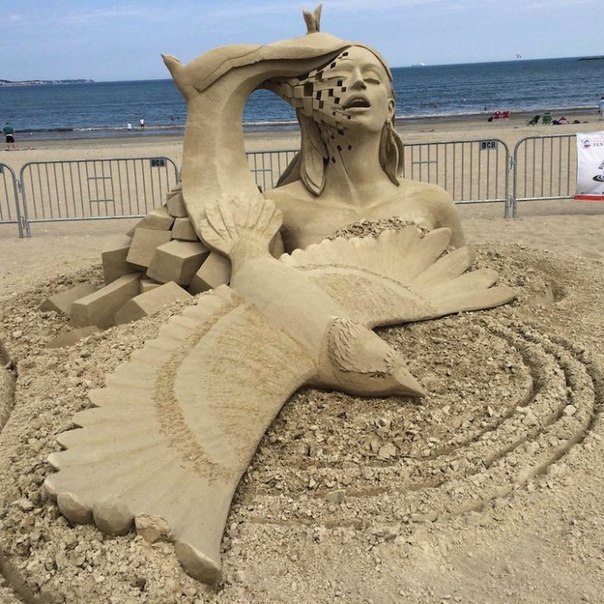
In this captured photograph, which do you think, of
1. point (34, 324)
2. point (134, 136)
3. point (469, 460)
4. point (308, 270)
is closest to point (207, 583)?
point (469, 460)

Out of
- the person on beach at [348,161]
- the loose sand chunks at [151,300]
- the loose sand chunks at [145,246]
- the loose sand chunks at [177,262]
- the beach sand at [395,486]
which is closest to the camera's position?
the beach sand at [395,486]

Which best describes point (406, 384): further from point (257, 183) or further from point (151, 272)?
point (257, 183)

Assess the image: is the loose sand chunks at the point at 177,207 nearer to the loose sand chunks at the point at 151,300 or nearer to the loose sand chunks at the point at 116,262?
the loose sand chunks at the point at 116,262

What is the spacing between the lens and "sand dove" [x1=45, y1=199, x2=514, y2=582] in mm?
2486

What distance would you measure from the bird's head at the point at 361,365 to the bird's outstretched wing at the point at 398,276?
339mm

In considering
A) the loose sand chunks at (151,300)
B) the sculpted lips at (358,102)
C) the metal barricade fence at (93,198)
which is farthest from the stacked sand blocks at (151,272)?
the metal barricade fence at (93,198)

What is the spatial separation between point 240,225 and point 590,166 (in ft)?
21.2

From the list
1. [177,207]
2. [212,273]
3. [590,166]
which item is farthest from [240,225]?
[590,166]

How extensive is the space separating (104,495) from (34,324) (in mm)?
→ 2500

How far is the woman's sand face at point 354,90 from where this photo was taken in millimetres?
4238

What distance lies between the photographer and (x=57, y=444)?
2.84m

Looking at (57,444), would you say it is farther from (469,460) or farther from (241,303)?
(469,460)

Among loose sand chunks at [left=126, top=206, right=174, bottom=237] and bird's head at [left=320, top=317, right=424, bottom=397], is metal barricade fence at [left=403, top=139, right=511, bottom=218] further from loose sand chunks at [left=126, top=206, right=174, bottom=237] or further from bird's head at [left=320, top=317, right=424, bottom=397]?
bird's head at [left=320, top=317, right=424, bottom=397]

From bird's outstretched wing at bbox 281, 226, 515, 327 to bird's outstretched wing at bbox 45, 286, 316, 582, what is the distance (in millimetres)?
A: 556
